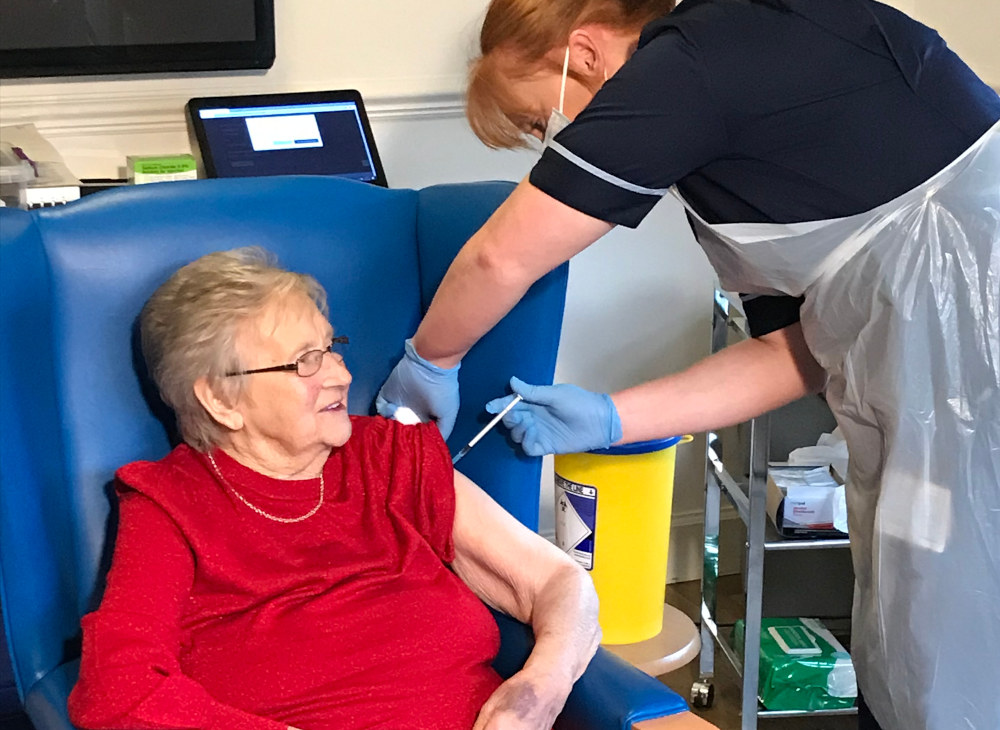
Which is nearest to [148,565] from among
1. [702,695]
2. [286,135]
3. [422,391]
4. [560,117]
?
[422,391]

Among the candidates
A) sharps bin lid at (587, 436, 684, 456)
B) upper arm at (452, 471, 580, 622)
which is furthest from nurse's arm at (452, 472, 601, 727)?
sharps bin lid at (587, 436, 684, 456)

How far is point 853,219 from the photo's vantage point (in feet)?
4.65

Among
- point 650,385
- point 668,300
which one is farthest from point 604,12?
point 668,300

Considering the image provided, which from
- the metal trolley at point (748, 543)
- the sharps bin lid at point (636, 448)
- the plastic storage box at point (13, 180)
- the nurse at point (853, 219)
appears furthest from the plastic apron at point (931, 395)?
the plastic storage box at point (13, 180)

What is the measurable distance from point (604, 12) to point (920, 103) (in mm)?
402

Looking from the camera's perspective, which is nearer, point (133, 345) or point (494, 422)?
point (133, 345)

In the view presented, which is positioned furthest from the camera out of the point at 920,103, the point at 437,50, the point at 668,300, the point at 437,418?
the point at 668,300

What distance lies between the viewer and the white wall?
A: 226cm

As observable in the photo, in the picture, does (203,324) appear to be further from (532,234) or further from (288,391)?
(532,234)

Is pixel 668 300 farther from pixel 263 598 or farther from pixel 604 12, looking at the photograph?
pixel 263 598

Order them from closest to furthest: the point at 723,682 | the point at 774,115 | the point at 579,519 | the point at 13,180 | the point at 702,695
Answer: the point at 774,115
the point at 13,180
the point at 579,519
the point at 702,695
the point at 723,682

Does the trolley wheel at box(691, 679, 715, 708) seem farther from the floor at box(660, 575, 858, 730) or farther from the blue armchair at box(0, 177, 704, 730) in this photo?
the blue armchair at box(0, 177, 704, 730)

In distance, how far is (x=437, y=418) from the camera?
5.51 feet

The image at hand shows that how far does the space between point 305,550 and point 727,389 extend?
0.66 m
